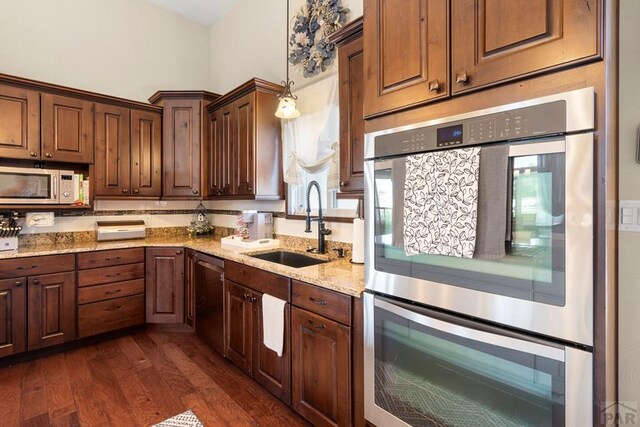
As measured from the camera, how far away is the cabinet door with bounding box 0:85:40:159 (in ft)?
8.55

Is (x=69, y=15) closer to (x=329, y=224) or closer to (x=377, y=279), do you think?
(x=329, y=224)

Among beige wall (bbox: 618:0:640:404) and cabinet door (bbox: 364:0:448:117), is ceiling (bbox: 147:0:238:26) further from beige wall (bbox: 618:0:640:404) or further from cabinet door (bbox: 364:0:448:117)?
beige wall (bbox: 618:0:640:404)

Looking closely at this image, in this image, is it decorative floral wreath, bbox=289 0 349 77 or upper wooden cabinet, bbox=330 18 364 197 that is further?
decorative floral wreath, bbox=289 0 349 77

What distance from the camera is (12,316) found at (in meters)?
2.50

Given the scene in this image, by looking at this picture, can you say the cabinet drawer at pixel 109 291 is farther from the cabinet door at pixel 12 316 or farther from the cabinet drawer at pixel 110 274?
the cabinet door at pixel 12 316

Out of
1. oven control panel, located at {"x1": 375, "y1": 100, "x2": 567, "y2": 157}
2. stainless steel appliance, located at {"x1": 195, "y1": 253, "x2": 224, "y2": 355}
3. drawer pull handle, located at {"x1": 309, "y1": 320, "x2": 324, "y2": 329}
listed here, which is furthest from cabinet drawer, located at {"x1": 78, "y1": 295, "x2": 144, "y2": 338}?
oven control panel, located at {"x1": 375, "y1": 100, "x2": 567, "y2": 157}

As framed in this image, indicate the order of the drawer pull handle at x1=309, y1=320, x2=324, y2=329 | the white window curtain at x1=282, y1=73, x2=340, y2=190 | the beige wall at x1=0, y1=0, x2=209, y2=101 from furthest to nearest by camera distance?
the beige wall at x1=0, y1=0, x2=209, y2=101 → the white window curtain at x1=282, y1=73, x2=340, y2=190 → the drawer pull handle at x1=309, y1=320, x2=324, y2=329

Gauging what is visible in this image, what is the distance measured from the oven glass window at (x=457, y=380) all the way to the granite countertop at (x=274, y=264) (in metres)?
0.27

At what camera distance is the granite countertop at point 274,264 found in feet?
5.38

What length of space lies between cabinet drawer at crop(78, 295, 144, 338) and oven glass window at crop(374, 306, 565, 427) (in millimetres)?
2604

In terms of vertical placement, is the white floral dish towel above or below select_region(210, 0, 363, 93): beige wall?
below

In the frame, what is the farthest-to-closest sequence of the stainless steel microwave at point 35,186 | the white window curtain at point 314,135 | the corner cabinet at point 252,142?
the corner cabinet at point 252,142
the stainless steel microwave at point 35,186
the white window curtain at point 314,135

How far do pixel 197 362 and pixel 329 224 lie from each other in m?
1.54

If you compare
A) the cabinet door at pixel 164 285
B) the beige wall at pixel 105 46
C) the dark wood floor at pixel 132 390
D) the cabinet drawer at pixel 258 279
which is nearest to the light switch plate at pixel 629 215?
the cabinet drawer at pixel 258 279
